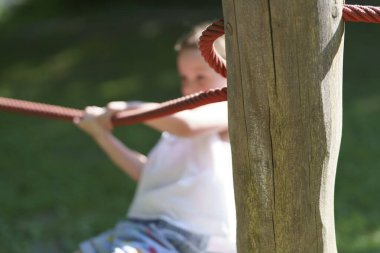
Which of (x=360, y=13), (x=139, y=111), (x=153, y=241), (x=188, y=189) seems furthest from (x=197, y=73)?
(x=360, y=13)

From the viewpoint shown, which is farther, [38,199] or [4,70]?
[4,70]

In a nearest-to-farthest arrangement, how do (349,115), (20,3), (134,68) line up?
(349,115), (134,68), (20,3)

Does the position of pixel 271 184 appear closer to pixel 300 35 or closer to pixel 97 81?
pixel 300 35

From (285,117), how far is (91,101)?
4465 mm

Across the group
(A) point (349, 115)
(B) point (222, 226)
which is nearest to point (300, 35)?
(B) point (222, 226)

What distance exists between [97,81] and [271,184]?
5016 mm

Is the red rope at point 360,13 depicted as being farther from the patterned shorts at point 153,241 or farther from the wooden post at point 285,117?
the patterned shorts at point 153,241

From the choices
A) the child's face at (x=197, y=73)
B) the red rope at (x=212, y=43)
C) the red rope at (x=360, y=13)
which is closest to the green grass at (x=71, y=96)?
the child's face at (x=197, y=73)

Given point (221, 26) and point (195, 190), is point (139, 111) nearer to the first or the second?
point (195, 190)

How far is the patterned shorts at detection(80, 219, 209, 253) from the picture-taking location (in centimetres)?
229

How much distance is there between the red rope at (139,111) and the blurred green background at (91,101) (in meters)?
0.93

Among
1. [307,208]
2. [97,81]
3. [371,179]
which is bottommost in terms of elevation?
[307,208]

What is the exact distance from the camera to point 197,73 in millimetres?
2449

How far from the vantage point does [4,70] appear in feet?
23.7
